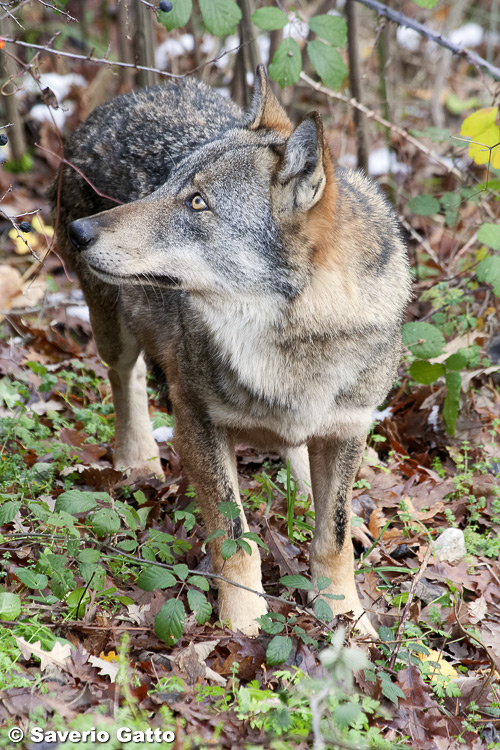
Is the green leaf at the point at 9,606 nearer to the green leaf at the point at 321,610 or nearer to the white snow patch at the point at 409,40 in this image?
the green leaf at the point at 321,610

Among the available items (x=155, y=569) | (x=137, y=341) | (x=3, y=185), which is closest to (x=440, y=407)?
(x=137, y=341)

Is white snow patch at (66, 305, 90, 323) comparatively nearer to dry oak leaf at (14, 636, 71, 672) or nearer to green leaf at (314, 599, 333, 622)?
dry oak leaf at (14, 636, 71, 672)

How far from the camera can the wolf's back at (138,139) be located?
475 centimetres

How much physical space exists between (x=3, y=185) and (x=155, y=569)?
6.20 meters

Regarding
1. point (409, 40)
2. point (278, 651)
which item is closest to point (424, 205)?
point (278, 651)

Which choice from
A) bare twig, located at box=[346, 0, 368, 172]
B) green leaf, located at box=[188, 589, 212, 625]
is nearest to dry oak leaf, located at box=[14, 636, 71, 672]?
green leaf, located at box=[188, 589, 212, 625]

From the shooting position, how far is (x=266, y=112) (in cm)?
385

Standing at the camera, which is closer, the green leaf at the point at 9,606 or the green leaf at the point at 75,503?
the green leaf at the point at 9,606

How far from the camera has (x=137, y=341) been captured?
5.16 metres

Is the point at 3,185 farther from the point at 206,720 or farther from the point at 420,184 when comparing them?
the point at 206,720

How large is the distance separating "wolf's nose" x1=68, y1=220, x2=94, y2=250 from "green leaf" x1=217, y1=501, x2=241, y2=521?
1360 mm

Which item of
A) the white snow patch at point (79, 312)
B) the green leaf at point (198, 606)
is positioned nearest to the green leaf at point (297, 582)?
the green leaf at point (198, 606)

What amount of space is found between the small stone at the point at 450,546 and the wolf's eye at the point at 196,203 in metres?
2.35

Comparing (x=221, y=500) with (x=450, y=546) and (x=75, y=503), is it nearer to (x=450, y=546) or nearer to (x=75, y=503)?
(x=75, y=503)
